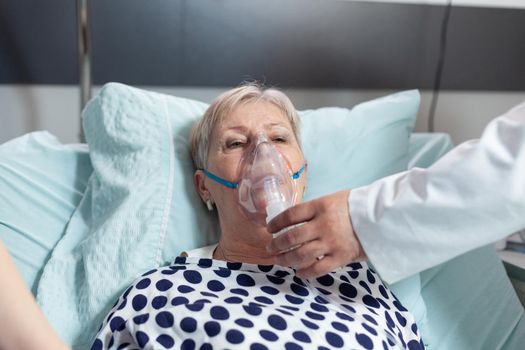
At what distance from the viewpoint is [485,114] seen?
115 inches

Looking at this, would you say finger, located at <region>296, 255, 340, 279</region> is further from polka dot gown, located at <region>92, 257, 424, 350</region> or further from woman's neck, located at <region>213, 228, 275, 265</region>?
woman's neck, located at <region>213, 228, 275, 265</region>

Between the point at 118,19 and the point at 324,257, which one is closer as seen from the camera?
the point at 324,257

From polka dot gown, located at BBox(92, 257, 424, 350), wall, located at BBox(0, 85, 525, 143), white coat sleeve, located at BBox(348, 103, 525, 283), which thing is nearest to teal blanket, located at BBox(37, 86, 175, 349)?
polka dot gown, located at BBox(92, 257, 424, 350)

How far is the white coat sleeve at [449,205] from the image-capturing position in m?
1.27

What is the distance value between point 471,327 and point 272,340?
0.76 meters

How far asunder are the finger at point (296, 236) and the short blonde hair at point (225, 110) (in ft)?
1.67

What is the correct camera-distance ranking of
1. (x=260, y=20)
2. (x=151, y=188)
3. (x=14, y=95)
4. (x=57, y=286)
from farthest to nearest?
1. (x=260, y=20)
2. (x=14, y=95)
3. (x=151, y=188)
4. (x=57, y=286)

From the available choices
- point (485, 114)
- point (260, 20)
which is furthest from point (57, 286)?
point (485, 114)

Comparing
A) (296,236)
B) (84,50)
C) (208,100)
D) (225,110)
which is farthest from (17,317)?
(208,100)

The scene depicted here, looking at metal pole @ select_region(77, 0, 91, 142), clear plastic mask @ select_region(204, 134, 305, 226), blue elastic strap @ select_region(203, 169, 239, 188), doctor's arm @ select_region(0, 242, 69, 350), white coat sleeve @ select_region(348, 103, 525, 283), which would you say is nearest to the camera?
doctor's arm @ select_region(0, 242, 69, 350)

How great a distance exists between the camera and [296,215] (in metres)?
1.30

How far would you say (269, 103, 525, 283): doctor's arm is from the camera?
1.27 metres

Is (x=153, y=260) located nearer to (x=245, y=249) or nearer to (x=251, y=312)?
(x=245, y=249)

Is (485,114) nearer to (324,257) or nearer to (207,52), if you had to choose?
(207,52)
